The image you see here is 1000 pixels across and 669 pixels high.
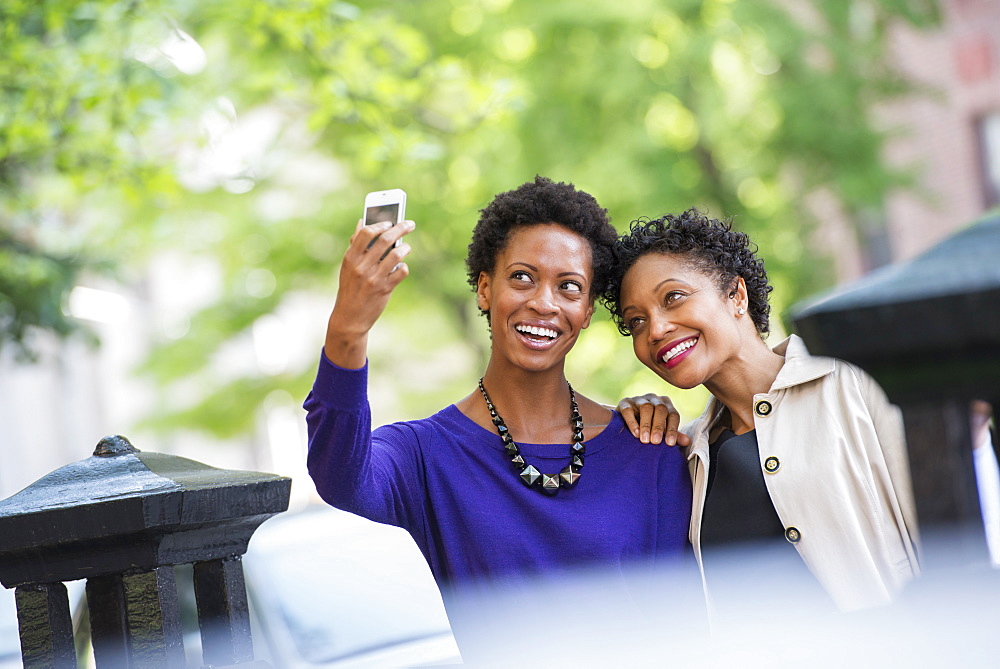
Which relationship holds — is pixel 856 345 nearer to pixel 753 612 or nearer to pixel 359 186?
pixel 753 612

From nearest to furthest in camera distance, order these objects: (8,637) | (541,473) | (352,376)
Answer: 1. (352,376)
2. (541,473)
3. (8,637)

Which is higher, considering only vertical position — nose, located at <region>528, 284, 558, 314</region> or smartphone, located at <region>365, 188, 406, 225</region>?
smartphone, located at <region>365, 188, 406, 225</region>

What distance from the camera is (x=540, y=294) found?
103 inches

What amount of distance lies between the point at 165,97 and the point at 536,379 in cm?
334

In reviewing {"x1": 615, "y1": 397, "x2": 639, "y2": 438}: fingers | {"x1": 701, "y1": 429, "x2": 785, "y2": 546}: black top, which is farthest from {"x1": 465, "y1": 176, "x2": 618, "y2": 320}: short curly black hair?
{"x1": 701, "y1": 429, "x2": 785, "y2": 546}: black top

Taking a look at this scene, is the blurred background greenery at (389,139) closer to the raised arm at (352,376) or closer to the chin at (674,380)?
the chin at (674,380)

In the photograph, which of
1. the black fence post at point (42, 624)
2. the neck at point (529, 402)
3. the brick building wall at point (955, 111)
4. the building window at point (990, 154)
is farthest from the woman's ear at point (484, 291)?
the building window at point (990, 154)

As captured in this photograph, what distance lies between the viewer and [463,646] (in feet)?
8.25

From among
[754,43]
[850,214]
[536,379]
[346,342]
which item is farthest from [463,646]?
[850,214]

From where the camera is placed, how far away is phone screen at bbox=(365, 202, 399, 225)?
1.99 meters

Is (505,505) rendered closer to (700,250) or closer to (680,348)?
(680,348)

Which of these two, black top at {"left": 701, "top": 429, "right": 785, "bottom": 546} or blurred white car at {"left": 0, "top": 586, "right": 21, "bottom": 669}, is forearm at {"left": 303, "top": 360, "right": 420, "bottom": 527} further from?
blurred white car at {"left": 0, "top": 586, "right": 21, "bottom": 669}

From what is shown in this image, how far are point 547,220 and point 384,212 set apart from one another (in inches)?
32.1

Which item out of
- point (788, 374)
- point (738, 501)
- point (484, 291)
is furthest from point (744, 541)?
point (484, 291)
